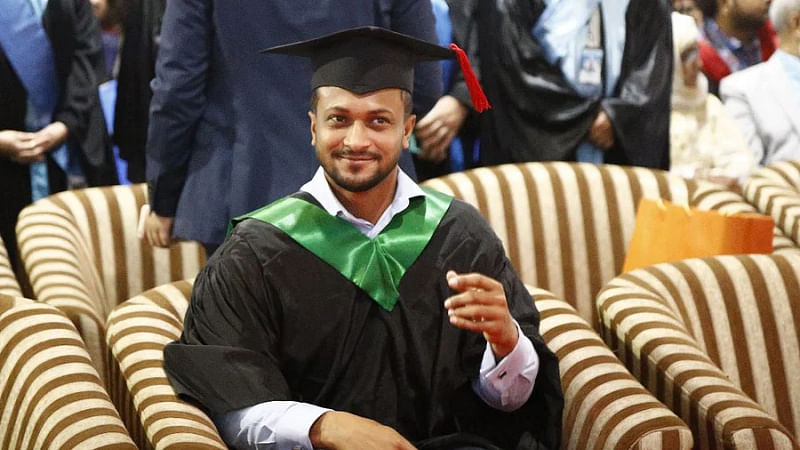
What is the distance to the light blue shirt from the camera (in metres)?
2.30

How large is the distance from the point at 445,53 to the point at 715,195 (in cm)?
172

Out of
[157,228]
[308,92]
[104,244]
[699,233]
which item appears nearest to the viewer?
[308,92]

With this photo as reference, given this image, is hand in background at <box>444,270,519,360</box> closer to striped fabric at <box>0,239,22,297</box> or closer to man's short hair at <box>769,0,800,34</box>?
striped fabric at <box>0,239,22,297</box>

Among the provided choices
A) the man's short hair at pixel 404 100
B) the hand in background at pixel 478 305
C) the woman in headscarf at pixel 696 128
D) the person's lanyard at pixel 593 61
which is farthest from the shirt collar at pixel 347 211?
the woman in headscarf at pixel 696 128

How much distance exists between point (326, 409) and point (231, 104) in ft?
3.26

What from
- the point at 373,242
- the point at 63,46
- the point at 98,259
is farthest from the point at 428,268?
the point at 63,46

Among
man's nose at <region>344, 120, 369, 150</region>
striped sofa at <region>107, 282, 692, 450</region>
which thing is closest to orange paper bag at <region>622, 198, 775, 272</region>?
striped sofa at <region>107, 282, 692, 450</region>

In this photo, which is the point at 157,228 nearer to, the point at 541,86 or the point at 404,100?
the point at 404,100

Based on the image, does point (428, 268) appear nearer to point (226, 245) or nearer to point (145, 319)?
point (226, 245)

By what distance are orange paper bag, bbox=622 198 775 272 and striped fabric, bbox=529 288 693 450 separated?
2.36 ft

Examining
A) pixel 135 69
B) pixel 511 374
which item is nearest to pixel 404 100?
pixel 511 374

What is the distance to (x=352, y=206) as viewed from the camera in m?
2.53

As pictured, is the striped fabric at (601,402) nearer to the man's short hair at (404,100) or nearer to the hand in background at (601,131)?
the man's short hair at (404,100)

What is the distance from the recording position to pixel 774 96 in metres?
4.76
